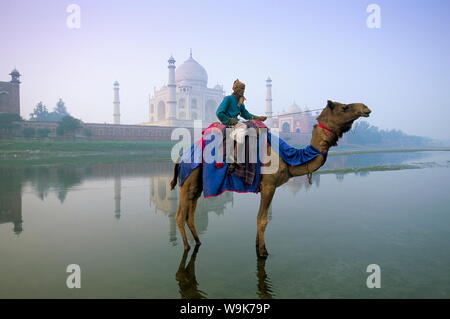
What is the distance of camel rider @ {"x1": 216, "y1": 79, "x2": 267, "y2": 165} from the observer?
4129 millimetres

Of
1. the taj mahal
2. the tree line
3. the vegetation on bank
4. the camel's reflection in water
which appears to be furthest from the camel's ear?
the taj mahal

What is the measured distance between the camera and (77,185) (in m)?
10.7

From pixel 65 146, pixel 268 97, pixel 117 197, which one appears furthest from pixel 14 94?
pixel 268 97

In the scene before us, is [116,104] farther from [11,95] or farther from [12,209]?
[12,209]

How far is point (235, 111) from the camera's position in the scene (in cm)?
448

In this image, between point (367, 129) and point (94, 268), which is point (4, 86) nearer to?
point (94, 268)

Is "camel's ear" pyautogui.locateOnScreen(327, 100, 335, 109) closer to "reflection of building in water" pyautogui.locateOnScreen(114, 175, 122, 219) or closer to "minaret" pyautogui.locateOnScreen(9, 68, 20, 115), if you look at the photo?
"reflection of building in water" pyautogui.locateOnScreen(114, 175, 122, 219)

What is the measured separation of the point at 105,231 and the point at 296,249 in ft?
10.4

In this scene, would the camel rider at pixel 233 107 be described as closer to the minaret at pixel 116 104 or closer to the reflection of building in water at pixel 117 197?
the reflection of building in water at pixel 117 197

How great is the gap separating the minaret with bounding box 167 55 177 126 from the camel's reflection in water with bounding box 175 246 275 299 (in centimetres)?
5280

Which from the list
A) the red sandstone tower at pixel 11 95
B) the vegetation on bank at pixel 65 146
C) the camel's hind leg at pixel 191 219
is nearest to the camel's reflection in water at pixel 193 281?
the camel's hind leg at pixel 191 219

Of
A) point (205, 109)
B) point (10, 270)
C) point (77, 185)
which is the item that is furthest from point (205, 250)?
point (205, 109)

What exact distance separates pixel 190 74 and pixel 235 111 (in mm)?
63804

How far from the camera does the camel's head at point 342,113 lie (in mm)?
3957
